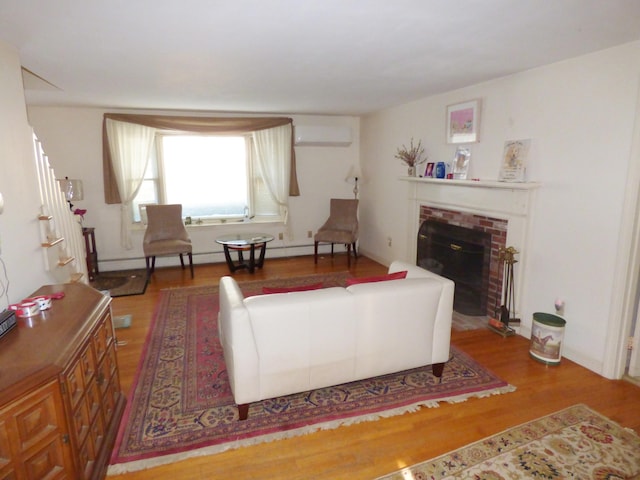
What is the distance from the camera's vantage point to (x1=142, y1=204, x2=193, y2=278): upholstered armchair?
5184mm

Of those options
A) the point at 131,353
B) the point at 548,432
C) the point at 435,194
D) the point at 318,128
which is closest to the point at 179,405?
the point at 131,353

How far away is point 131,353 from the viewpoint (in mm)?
3199

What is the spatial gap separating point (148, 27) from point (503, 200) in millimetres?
3087

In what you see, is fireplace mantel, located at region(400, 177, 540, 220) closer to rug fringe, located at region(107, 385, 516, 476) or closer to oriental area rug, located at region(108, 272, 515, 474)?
oriental area rug, located at region(108, 272, 515, 474)

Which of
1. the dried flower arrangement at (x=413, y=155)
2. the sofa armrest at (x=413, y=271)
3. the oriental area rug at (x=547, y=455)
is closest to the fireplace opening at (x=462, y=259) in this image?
the dried flower arrangement at (x=413, y=155)

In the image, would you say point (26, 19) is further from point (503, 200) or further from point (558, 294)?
point (558, 294)

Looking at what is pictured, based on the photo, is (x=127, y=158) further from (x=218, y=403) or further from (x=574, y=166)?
(x=574, y=166)

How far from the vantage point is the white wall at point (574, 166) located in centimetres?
261

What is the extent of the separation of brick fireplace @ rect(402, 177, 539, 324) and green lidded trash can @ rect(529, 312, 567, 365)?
47cm

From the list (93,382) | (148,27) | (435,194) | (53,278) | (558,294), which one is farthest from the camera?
(435,194)

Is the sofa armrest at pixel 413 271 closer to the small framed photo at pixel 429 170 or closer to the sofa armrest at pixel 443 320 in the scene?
the sofa armrest at pixel 443 320

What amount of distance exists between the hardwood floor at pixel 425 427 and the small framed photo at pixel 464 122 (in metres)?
2.02

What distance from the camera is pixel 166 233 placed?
18.0 ft

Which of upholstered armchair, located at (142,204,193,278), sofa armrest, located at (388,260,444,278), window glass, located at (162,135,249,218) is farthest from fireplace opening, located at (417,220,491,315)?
upholstered armchair, located at (142,204,193,278)
